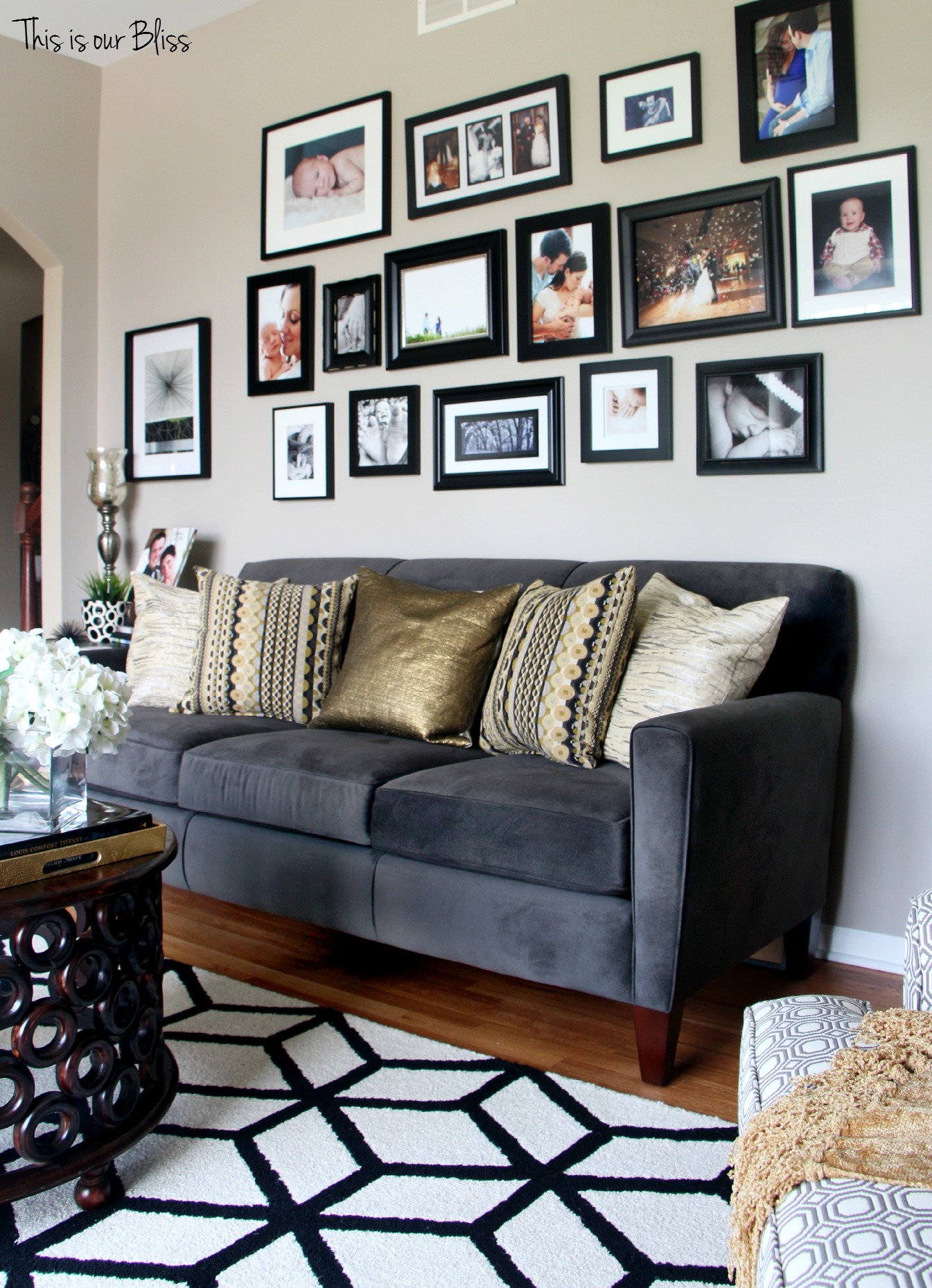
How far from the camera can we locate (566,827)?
204 cm

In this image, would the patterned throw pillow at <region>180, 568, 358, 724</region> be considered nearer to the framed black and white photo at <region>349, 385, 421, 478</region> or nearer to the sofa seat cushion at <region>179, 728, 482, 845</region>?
the sofa seat cushion at <region>179, 728, 482, 845</region>

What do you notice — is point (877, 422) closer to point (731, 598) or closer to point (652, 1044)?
point (731, 598)

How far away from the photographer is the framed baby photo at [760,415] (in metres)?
2.71

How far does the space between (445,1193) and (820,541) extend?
182 centimetres

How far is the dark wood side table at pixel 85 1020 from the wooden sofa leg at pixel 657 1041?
84cm

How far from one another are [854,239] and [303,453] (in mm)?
2015

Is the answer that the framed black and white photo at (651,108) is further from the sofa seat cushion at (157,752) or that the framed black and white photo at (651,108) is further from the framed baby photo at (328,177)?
the sofa seat cushion at (157,752)

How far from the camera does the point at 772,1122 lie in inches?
39.9

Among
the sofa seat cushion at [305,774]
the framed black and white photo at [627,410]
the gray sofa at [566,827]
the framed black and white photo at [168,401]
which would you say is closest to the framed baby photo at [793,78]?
the framed black and white photo at [627,410]

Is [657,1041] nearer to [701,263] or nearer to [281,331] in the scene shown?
[701,263]

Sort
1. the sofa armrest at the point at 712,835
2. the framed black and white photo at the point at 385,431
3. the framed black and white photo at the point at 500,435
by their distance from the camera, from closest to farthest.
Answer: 1. the sofa armrest at the point at 712,835
2. the framed black and white photo at the point at 500,435
3. the framed black and white photo at the point at 385,431

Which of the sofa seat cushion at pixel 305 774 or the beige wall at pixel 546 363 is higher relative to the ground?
the beige wall at pixel 546 363

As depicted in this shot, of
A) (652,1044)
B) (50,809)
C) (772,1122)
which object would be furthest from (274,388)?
(772,1122)

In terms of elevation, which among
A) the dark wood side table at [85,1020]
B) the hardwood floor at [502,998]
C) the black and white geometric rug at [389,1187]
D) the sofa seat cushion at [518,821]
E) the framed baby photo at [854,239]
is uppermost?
the framed baby photo at [854,239]
